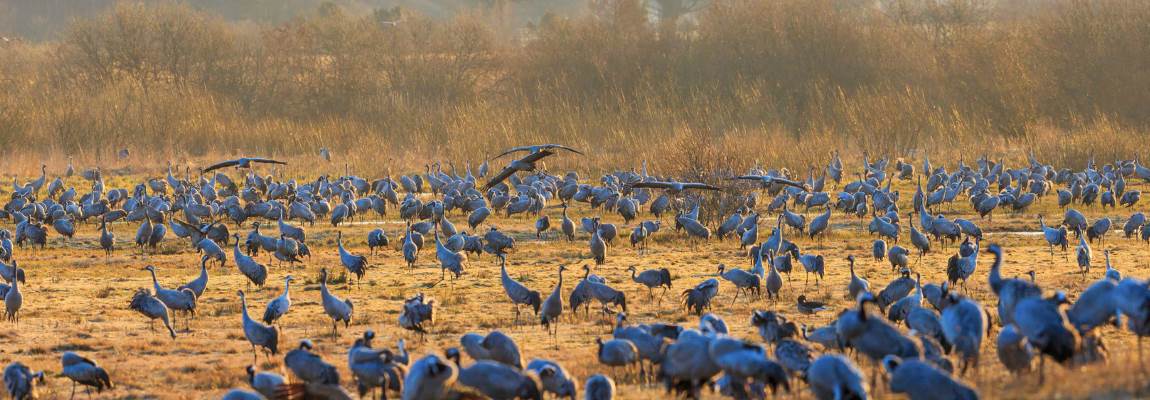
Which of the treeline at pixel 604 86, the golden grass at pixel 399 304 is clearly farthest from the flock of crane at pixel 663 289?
the treeline at pixel 604 86

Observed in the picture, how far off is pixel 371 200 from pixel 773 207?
7292 mm

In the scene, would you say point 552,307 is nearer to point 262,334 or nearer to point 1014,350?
point 262,334

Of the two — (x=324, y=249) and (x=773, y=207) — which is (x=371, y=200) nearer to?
(x=324, y=249)

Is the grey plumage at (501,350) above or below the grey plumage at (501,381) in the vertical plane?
above

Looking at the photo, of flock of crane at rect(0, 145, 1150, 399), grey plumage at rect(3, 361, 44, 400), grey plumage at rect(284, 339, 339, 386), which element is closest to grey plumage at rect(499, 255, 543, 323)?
flock of crane at rect(0, 145, 1150, 399)

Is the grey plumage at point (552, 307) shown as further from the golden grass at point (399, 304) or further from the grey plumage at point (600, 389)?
the grey plumage at point (600, 389)

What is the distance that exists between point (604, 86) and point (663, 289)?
2748cm

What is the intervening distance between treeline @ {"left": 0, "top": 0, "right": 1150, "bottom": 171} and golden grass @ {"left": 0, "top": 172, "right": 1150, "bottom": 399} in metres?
11.1

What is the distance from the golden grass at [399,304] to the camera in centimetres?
1162

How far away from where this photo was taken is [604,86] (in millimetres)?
43719

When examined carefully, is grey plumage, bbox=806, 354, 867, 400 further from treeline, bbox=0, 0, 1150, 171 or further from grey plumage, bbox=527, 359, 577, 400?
treeline, bbox=0, 0, 1150, 171

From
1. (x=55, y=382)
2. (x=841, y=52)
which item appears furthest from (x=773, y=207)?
(x=841, y=52)

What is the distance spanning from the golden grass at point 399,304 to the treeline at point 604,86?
11.1m

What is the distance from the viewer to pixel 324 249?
21453mm
